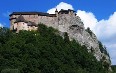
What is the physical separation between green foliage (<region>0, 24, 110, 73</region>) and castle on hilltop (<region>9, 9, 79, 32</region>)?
2.07 meters

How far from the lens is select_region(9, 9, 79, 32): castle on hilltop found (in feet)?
341

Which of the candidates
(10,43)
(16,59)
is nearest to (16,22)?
(10,43)

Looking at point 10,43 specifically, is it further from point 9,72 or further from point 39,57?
point 9,72

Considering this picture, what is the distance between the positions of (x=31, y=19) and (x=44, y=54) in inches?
A: 537

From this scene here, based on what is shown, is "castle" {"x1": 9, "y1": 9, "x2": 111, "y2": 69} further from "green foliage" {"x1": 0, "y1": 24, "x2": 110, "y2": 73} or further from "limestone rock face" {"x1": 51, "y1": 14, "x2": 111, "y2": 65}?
"green foliage" {"x1": 0, "y1": 24, "x2": 110, "y2": 73}

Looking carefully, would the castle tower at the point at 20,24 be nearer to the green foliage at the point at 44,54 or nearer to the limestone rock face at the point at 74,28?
the green foliage at the point at 44,54

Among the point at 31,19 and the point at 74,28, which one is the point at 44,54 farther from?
the point at 74,28

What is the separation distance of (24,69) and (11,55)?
16.2 feet

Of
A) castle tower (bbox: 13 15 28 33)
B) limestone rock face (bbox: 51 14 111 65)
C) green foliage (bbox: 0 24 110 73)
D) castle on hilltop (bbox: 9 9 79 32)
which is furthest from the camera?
limestone rock face (bbox: 51 14 111 65)

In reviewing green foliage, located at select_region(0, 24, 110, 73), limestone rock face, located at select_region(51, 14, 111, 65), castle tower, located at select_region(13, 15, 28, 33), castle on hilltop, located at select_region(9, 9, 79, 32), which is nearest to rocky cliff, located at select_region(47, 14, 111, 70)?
limestone rock face, located at select_region(51, 14, 111, 65)

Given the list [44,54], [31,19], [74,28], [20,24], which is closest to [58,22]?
[74,28]

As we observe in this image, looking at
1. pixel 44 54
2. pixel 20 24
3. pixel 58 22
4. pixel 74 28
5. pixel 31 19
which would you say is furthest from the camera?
pixel 74 28

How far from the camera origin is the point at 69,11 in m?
112

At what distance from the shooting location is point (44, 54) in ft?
321
